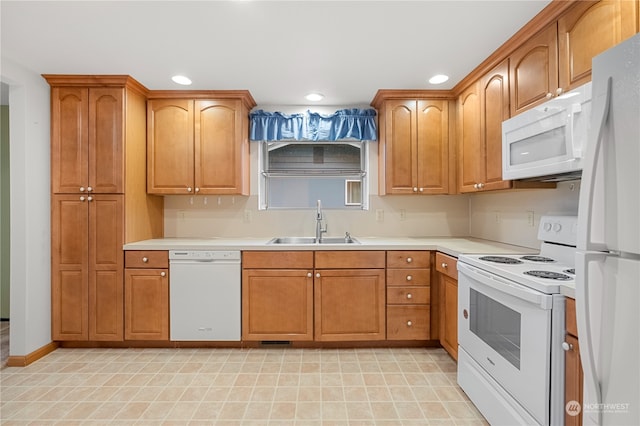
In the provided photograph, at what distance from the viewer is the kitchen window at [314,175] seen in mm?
3449

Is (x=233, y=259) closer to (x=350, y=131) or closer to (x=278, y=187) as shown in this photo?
(x=278, y=187)

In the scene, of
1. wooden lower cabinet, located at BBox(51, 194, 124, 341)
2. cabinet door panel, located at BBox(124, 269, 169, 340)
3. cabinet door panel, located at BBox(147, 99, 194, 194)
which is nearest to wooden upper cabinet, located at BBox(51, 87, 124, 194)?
wooden lower cabinet, located at BBox(51, 194, 124, 341)

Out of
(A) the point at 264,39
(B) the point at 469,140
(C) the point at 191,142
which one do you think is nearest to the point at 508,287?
(B) the point at 469,140

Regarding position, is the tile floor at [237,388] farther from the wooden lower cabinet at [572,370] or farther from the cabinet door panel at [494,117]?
Answer: the cabinet door panel at [494,117]

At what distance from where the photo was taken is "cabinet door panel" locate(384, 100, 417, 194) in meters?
3.02

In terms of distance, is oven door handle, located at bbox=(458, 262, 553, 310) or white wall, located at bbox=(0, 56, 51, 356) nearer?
oven door handle, located at bbox=(458, 262, 553, 310)

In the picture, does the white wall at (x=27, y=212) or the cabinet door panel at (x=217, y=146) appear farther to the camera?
the cabinet door panel at (x=217, y=146)

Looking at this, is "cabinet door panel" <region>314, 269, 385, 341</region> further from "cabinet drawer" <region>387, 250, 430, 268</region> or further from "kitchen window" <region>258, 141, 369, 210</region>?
"kitchen window" <region>258, 141, 369, 210</region>

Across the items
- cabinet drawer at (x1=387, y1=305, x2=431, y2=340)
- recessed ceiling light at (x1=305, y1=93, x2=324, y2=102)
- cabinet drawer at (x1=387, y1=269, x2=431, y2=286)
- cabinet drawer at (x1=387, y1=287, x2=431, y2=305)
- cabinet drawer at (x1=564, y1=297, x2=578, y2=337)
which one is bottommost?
cabinet drawer at (x1=387, y1=305, x2=431, y2=340)

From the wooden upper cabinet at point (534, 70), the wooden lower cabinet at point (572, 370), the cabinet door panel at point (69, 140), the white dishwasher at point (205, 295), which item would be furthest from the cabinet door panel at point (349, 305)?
the cabinet door panel at point (69, 140)

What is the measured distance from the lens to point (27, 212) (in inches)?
98.0

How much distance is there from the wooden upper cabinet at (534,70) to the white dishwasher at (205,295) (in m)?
2.37

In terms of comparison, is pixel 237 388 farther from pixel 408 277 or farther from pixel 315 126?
pixel 315 126

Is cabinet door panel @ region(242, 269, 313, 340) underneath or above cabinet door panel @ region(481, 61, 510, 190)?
underneath
